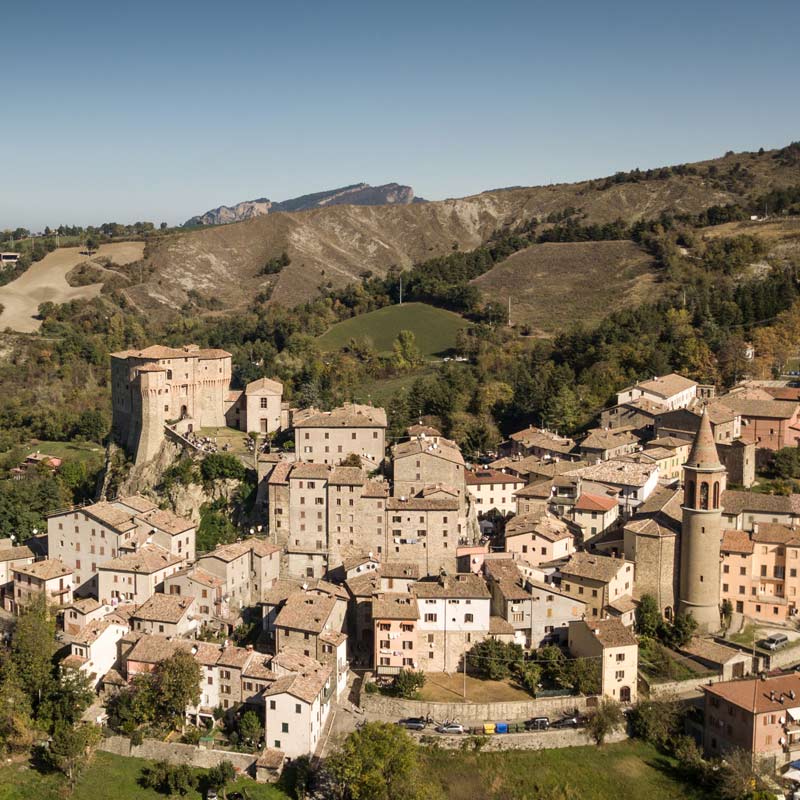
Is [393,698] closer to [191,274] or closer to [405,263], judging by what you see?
[191,274]

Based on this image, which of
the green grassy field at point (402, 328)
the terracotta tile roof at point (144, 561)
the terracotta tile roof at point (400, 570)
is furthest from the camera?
the green grassy field at point (402, 328)

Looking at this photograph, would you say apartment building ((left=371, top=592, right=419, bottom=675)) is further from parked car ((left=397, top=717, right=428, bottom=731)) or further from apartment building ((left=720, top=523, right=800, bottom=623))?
apartment building ((left=720, top=523, right=800, bottom=623))

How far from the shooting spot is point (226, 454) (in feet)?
168

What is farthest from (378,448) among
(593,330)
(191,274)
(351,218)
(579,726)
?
(351,218)

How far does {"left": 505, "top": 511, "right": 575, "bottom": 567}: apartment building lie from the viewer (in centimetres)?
4291

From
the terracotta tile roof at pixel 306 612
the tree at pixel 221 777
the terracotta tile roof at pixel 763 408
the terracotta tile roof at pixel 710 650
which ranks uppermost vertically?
the terracotta tile roof at pixel 763 408

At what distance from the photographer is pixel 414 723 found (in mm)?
35438

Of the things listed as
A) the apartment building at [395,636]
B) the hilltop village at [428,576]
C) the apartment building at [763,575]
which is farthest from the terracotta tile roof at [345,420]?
the apartment building at [763,575]

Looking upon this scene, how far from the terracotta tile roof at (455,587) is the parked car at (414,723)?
16.6 ft

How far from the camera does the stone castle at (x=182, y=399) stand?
2184 inches

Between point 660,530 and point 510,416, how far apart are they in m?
22.7

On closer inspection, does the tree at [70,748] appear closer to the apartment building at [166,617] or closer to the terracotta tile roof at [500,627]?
the apartment building at [166,617]

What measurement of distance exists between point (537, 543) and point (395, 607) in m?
8.05

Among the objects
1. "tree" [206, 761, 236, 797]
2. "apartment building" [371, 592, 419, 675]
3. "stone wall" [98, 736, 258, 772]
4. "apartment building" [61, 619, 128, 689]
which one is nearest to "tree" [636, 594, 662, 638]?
"apartment building" [371, 592, 419, 675]
